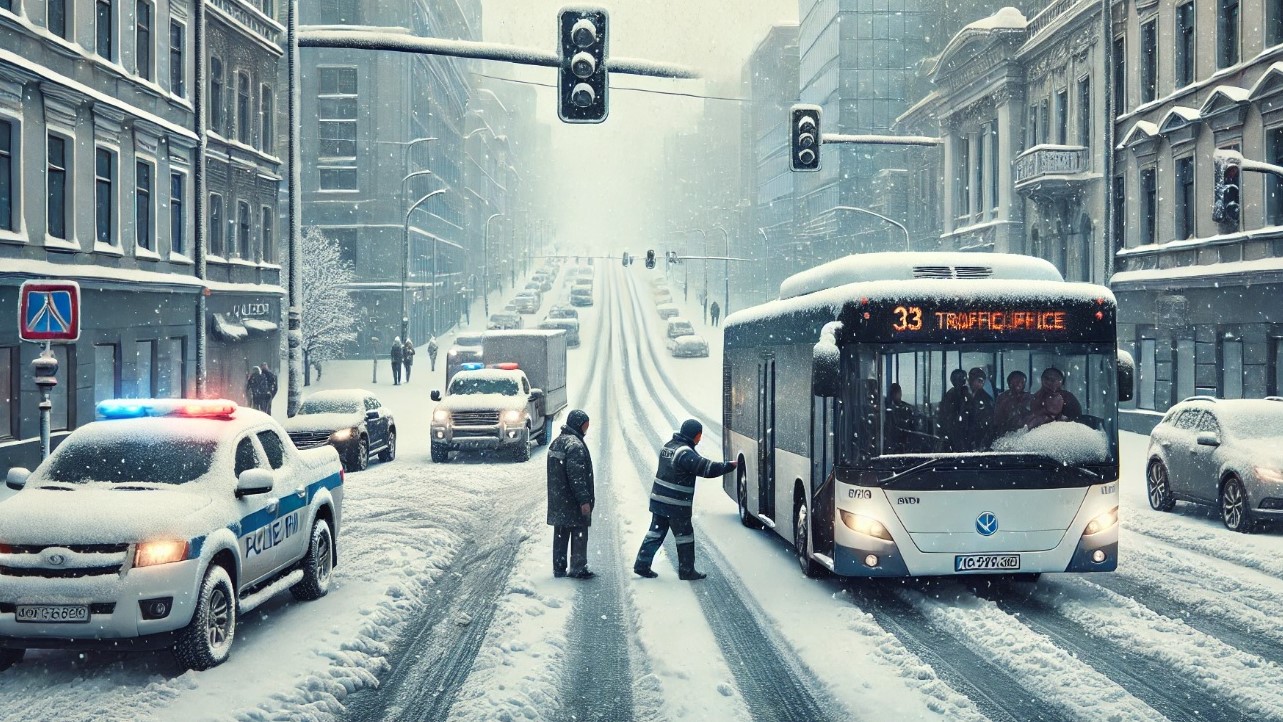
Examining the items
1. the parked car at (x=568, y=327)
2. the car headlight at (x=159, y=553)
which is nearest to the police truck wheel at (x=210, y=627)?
the car headlight at (x=159, y=553)

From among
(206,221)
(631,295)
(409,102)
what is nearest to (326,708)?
(206,221)

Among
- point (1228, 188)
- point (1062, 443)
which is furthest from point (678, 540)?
point (1228, 188)

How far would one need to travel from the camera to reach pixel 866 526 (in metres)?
10.6

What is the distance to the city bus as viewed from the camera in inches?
416

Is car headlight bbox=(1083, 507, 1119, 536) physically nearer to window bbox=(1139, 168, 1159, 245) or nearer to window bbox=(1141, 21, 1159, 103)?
window bbox=(1139, 168, 1159, 245)

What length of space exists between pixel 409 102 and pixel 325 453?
2465 inches

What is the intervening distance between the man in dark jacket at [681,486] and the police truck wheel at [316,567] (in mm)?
3056

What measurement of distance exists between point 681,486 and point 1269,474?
310 inches

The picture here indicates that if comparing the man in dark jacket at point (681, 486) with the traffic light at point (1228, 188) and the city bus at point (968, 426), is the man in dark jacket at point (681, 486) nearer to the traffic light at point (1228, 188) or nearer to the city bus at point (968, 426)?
the city bus at point (968, 426)

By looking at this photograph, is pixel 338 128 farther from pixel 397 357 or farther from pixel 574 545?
pixel 574 545

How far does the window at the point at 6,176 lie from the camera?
2202 centimetres

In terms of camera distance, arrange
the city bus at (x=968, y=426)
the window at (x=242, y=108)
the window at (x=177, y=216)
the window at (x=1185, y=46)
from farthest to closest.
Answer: the window at (x=242, y=108)
the window at (x=1185, y=46)
the window at (x=177, y=216)
the city bus at (x=968, y=426)

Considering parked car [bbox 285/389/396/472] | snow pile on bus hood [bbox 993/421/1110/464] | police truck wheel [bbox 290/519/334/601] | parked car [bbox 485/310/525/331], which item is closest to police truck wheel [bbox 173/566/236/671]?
police truck wheel [bbox 290/519/334/601]

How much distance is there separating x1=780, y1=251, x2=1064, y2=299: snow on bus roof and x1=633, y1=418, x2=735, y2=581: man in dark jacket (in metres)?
2.06
